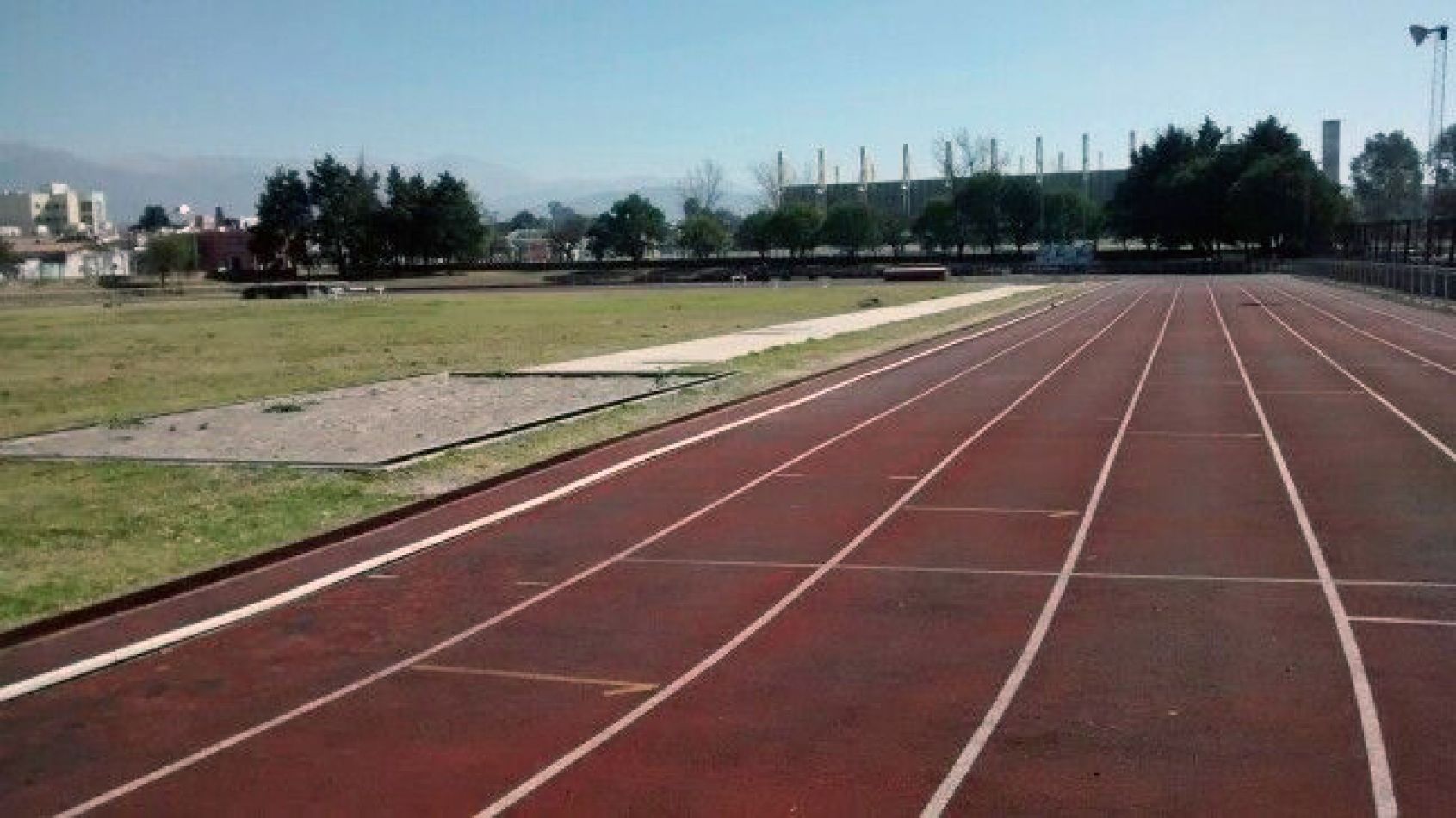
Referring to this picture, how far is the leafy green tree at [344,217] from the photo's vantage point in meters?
130

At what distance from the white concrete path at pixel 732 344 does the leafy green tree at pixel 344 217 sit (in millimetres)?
89684

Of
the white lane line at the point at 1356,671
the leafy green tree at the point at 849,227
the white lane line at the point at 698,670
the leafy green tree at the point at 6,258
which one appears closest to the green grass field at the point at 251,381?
the white lane line at the point at 698,670

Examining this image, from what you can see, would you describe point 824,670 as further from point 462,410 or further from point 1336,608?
point 462,410

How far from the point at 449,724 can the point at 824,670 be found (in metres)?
2.09

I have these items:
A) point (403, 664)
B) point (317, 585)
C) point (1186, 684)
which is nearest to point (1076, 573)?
point (1186, 684)

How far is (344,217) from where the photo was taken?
13150cm

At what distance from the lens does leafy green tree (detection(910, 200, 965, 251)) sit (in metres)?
112

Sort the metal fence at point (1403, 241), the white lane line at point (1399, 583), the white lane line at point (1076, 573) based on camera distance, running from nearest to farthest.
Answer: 1. the white lane line at point (1399, 583)
2. the white lane line at point (1076, 573)
3. the metal fence at point (1403, 241)

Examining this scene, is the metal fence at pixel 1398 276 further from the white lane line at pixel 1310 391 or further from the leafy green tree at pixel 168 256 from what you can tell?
the leafy green tree at pixel 168 256

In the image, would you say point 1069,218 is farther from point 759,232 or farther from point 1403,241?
point 1403,241

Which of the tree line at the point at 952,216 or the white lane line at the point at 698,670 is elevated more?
the tree line at the point at 952,216

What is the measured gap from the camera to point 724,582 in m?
9.80

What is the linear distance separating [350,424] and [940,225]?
3875 inches

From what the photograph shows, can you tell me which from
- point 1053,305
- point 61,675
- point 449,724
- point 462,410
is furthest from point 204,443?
point 1053,305
